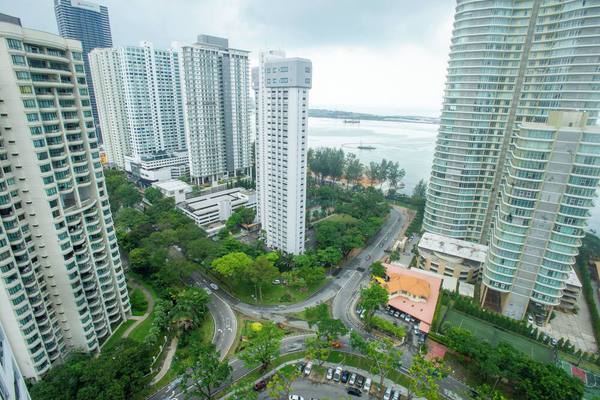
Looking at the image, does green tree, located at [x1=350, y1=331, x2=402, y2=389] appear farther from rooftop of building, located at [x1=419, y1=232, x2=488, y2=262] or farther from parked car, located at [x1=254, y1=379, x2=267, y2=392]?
rooftop of building, located at [x1=419, y1=232, x2=488, y2=262]

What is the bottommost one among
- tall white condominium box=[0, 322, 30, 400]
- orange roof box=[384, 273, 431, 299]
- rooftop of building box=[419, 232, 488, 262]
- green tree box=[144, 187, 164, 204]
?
orange roof box=[384, 273, 431, 299]

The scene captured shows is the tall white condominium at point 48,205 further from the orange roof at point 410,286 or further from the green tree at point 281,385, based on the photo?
the orange roof at point 410,286

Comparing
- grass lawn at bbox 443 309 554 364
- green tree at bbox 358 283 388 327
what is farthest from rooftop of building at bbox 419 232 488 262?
green tree at bbox 358 283 388 327

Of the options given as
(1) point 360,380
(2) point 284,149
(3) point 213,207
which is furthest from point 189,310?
(3) point 213,207

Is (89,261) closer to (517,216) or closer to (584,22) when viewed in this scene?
(517,216)

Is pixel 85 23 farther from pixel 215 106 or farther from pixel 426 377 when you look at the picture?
pixel 426 377
